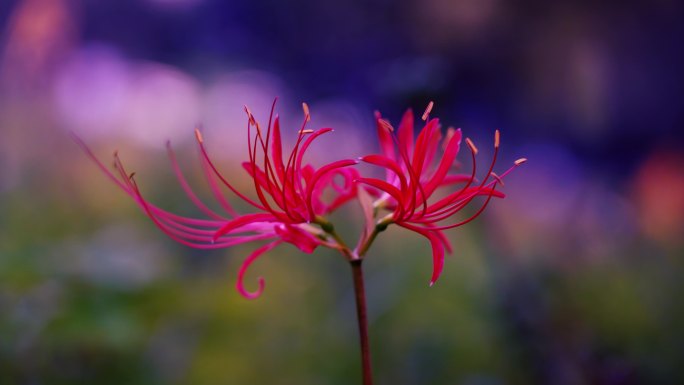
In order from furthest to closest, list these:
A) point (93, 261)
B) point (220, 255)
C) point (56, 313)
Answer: point (220, 255), point (93, 261), point (56, 313)

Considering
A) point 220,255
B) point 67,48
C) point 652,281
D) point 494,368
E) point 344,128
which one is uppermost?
point 67,48

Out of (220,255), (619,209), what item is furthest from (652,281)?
Result: (220,255)

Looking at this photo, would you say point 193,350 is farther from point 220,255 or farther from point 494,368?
point 494,368

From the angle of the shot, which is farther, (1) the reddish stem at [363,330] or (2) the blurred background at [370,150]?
(2) the blurred background at [370,150]

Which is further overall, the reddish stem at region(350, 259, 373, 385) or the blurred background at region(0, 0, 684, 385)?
the blurred background at region(0, 0, 684, 385)

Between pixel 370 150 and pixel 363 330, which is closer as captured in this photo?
pixel 363 330

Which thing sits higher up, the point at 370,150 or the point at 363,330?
the point at 370,150

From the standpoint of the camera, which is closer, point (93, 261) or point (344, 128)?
point (93, 261)

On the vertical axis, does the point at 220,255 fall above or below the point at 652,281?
above
